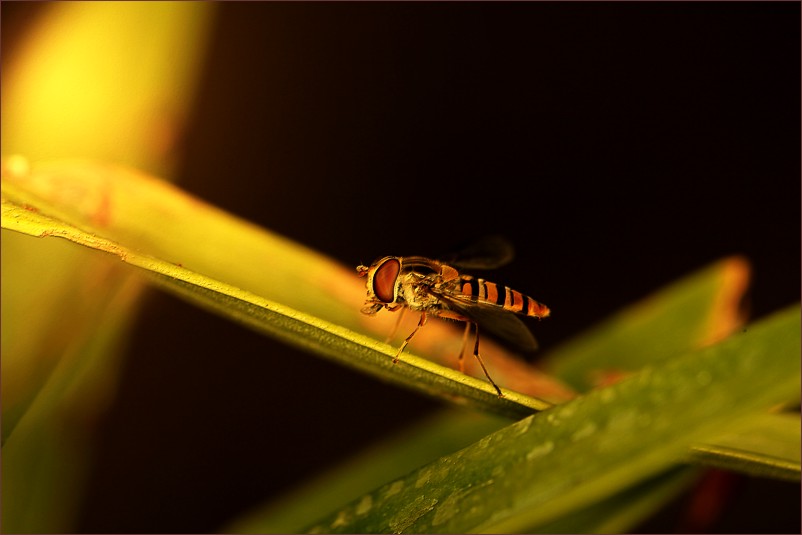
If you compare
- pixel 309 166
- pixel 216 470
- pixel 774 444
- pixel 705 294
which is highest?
pixel 309 166

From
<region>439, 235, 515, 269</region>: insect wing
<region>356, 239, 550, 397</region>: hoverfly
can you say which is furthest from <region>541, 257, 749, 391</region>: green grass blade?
<region>439, 235, 515, 269</region>: insect wing

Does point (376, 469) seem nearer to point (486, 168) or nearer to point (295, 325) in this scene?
point (295, 325)

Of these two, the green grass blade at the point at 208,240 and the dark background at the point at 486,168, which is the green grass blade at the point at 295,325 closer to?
the green grass blade at the point at 208,240

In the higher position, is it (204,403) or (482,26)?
(482,26)

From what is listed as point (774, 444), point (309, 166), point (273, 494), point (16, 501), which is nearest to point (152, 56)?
point (16, 501)

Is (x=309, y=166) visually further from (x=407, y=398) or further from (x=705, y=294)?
(x=705, y=294)

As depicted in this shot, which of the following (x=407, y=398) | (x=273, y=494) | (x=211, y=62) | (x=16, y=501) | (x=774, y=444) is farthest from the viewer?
(x=407, y=398)
